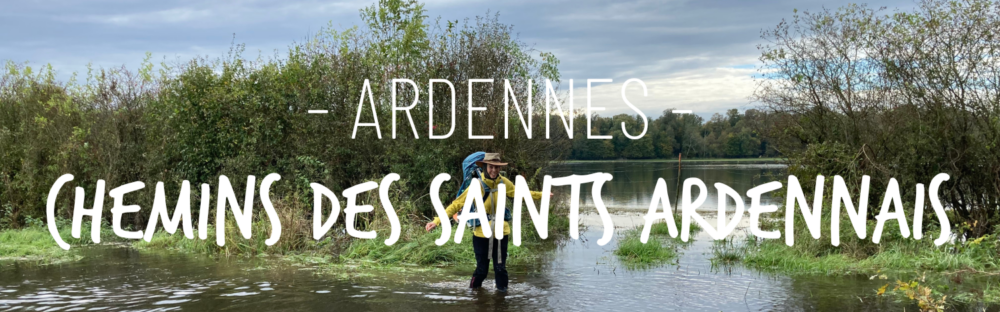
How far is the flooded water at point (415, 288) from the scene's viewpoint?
29.8ft

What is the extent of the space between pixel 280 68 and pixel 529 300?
10.2 meters

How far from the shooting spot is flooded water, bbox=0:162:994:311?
908 cm

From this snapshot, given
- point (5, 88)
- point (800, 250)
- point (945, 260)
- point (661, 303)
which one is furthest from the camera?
point (5, 88)

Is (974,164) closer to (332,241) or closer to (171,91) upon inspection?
(332,241)

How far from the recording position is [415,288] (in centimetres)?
1030

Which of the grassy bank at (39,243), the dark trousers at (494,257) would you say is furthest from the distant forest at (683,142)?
the dark trousers at (494,257)

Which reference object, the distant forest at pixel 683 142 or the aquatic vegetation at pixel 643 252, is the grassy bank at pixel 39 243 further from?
the distant forest at pixel 683 142

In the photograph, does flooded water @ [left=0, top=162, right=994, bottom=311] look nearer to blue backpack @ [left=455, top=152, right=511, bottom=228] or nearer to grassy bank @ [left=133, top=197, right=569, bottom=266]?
grassy bank @ [left=133, top=197, right=569, bottom=266]

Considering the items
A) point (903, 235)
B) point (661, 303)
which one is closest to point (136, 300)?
point (661, 303)

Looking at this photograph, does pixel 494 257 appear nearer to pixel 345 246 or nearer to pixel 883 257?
pixel 345 246

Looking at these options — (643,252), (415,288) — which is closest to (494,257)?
(415,288)

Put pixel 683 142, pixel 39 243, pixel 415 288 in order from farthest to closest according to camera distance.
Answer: pixel 683 142
pixel 39 243
pixel 415 288

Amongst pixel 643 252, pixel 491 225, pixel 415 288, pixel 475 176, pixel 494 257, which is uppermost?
pixel 475 176

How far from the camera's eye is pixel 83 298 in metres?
9.63
